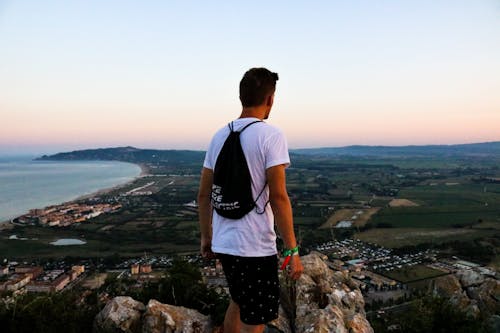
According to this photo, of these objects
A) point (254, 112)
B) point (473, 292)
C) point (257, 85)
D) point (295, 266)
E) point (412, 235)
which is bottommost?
point (412, 235)

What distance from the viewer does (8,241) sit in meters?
36.4

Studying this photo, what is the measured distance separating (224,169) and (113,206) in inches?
2335

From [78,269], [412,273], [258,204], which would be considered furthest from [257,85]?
[412,273]

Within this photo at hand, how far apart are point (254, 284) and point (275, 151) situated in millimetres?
905

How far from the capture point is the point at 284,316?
5328 millimetres

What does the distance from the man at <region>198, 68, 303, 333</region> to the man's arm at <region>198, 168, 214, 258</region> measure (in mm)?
15

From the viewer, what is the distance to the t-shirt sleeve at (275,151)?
7.99ft

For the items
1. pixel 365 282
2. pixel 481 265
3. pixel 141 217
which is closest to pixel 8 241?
pixel 141 217

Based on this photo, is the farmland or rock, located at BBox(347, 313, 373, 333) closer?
rock, located at BBox(347, 313, 373, 333)

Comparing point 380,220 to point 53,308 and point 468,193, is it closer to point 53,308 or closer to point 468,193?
point 468,193

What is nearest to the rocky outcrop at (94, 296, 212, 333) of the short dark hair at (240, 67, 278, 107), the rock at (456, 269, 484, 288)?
the short dark hair at (240, 67, 278, 107)

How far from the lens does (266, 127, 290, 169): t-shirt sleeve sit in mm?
2436

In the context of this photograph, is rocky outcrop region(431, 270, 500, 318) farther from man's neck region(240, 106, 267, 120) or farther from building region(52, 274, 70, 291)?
building region(52, 274, 70, 291)

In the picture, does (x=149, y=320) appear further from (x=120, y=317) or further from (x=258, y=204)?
(x=258, y=204)
